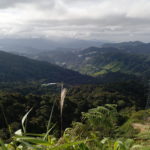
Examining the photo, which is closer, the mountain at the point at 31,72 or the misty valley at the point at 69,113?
the misty valley at the point at 69,113

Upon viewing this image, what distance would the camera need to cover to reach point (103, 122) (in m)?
2.23

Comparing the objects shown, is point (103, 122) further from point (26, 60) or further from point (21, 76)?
point (26, 60)

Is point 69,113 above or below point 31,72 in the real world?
above

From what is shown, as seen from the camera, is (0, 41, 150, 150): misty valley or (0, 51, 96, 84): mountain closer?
(0, 41, 150, 150): misty valley

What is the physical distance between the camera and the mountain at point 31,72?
145 m

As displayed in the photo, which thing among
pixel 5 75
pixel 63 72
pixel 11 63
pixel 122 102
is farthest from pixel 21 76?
pixel 122 102

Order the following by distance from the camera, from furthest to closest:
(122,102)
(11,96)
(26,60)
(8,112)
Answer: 1. (26,60)
2. (122,102)
3. (11,96)
4. (8,112)

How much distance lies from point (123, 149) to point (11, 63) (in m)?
180

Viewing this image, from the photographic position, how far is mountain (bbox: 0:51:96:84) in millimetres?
144625

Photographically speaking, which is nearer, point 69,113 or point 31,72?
point 69,113

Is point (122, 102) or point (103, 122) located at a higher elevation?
point (103, 122)

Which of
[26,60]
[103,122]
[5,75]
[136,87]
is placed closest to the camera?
[103,122]

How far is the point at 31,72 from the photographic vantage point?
16600 cm

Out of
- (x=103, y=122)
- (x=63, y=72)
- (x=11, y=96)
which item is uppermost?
(x=103, y=122)
